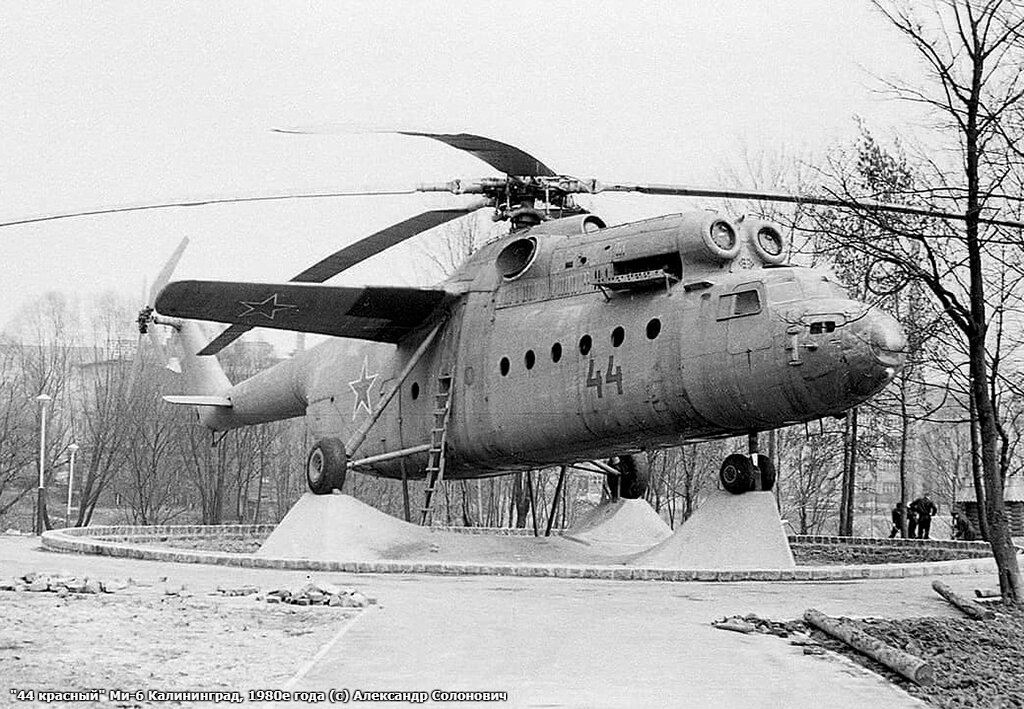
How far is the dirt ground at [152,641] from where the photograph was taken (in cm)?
804

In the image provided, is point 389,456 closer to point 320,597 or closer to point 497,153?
point 497,153

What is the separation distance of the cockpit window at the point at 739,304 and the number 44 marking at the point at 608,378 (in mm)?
1977

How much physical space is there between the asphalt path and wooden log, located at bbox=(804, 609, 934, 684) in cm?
22

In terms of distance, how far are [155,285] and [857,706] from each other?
20248mm

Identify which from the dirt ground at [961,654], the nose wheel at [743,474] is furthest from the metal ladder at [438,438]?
the dirt ground at [961,654]

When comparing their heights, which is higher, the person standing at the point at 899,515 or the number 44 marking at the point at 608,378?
the number 44 marking at the point at 608,378

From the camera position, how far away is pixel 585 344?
18.8 meters

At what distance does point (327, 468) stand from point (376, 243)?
436 cm

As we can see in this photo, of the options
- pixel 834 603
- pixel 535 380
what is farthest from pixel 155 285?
pixel 834 603

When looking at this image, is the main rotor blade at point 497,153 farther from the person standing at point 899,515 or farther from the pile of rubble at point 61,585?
the person standing at point 899,515

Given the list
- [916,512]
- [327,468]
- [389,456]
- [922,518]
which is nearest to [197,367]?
[389,456]

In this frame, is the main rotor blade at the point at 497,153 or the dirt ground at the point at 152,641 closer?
the dirt ground at the point at 152,641

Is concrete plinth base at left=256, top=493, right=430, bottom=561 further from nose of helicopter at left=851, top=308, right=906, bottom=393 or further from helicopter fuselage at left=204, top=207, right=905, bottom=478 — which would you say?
nose of helicopter at left=851, top=308, right=906, bottom=393

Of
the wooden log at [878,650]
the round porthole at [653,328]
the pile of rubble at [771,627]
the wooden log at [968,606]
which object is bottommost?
the pile of rubble at [771,627]
